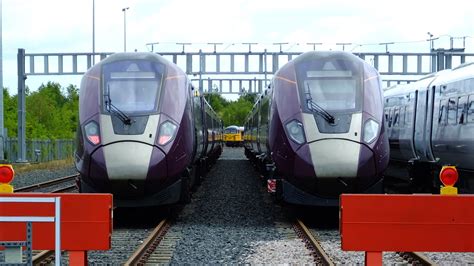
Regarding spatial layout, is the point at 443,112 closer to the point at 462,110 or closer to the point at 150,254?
the point at 462,110

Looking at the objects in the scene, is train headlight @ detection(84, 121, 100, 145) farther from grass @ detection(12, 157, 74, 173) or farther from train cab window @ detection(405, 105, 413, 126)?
grass @ detection(12, 157, 74, 173)

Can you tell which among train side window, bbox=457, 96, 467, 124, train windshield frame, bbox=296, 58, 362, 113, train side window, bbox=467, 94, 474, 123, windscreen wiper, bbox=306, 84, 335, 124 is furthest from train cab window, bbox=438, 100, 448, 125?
windscreen wiper, bbox=306, 84, 335, 124

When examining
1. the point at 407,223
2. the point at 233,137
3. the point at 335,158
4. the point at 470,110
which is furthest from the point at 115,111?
the point at 233,137

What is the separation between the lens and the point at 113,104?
40.6 feet

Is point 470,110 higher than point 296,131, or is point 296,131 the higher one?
point 470,110

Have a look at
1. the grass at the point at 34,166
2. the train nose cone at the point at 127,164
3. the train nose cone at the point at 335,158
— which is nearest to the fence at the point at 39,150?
the grass at the point at 34,166

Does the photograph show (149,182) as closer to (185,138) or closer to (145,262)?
(185,138)

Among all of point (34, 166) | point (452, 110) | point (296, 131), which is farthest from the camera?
point (34, 166)

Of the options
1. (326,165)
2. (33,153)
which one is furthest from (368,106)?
(33,153)

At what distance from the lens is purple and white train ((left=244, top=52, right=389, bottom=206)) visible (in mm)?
11922

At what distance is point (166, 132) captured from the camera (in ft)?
40.3

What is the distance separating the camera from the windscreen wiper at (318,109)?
12198 mm

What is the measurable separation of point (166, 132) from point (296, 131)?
90.7 inches

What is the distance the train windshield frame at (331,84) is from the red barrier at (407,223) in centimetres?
504
